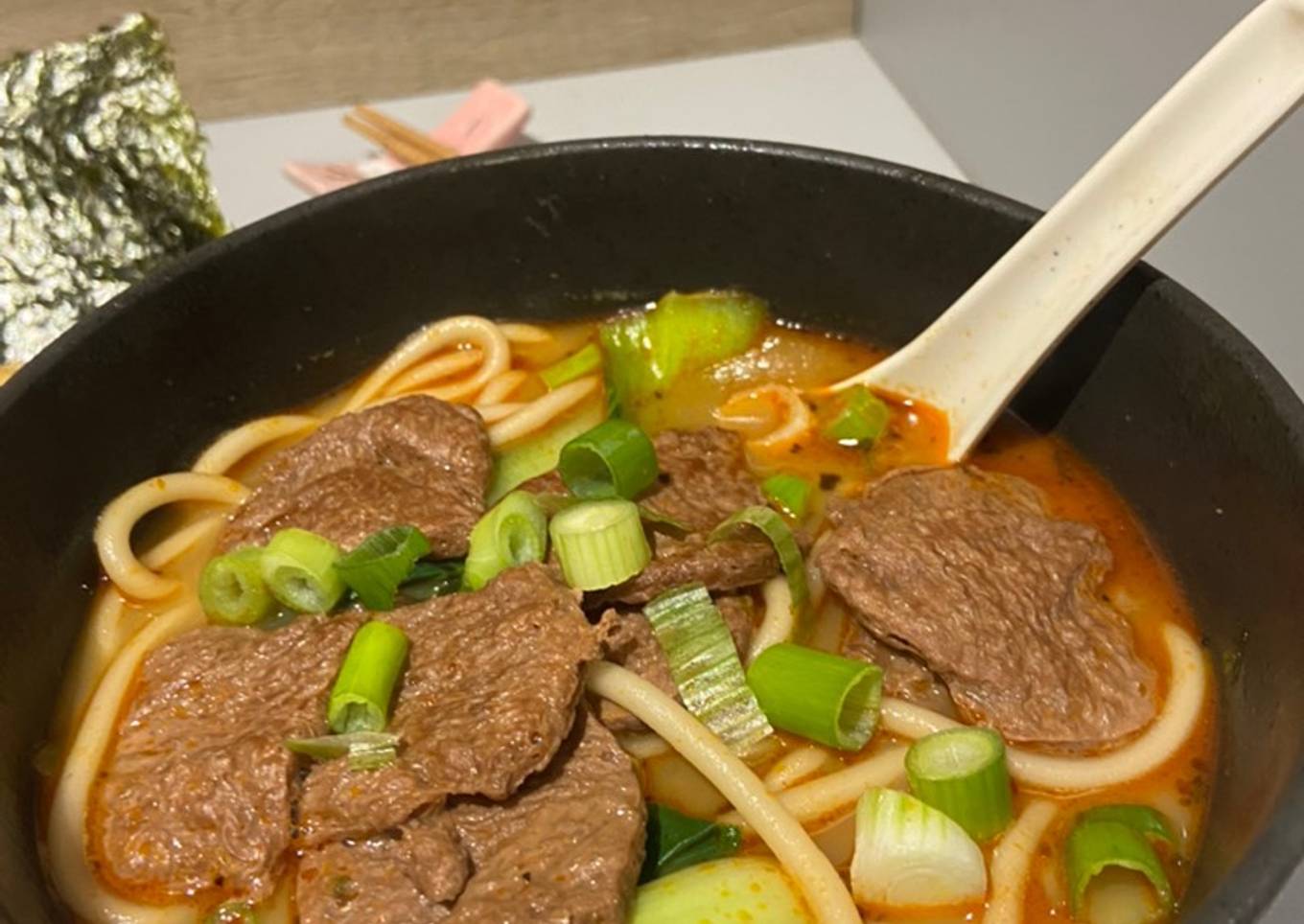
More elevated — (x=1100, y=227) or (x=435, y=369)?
(x=435, y=369)

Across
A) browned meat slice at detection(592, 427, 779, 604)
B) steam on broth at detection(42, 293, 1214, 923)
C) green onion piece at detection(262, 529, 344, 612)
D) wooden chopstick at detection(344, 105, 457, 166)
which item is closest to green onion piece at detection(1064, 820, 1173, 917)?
steam on broth at detection(42, 293, 1214, 923)

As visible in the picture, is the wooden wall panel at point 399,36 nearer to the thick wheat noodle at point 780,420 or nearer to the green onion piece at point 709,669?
the thick wheat noodle at point 780,420

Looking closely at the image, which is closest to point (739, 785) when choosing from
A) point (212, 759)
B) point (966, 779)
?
point (966, 779)

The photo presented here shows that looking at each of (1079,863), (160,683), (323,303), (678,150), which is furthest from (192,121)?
(1079,863)

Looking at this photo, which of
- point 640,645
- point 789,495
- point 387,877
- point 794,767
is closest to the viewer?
point 387,877

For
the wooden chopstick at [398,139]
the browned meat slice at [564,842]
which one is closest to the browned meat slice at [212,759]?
→ the browned meat slice at [564,842]

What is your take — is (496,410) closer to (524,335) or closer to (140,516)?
(524,335)
